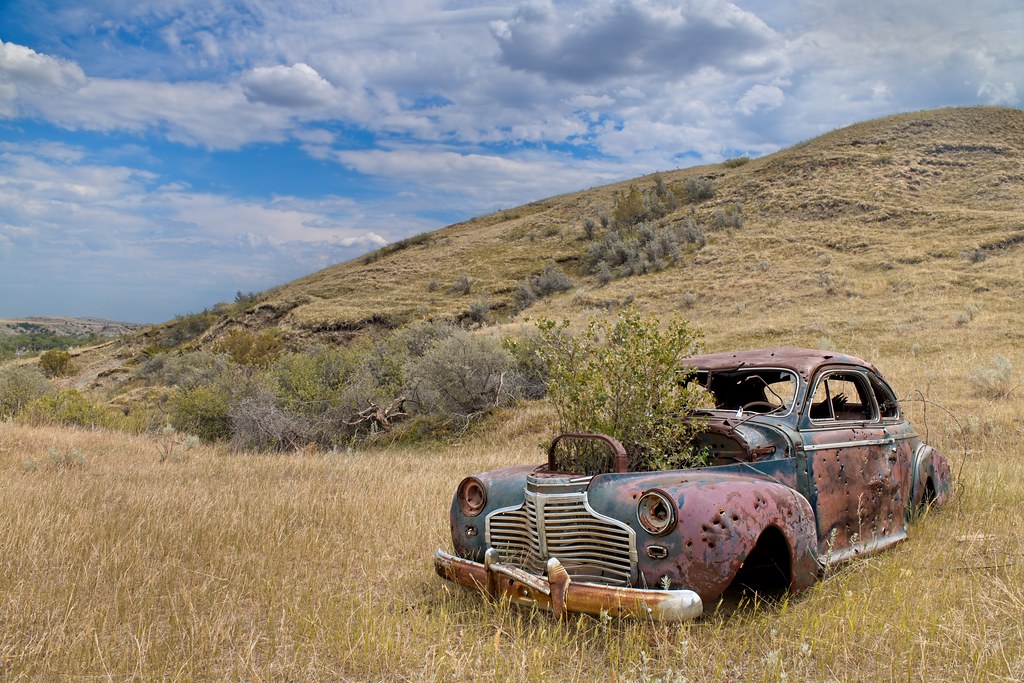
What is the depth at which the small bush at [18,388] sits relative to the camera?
15.8m

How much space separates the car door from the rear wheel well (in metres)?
0.36

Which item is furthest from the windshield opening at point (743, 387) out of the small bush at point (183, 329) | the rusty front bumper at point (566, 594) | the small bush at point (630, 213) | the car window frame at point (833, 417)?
the small bush at point (183, 329)

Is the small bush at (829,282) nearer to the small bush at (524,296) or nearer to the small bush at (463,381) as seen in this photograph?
the small bush at (524,296)

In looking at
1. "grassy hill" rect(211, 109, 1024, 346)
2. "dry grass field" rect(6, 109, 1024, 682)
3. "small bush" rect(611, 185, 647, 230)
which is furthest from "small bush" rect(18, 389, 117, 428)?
"small bush" rect(611, 185, 647, 230)

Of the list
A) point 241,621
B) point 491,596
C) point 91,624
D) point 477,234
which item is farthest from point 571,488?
point 477,234

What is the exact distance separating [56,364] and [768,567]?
162 ft

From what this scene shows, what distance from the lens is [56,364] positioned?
42500 millimetres

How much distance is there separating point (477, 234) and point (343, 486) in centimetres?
5628

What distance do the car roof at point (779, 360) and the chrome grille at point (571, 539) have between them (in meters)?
2.03

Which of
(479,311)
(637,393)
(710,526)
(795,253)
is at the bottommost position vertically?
(710,526)

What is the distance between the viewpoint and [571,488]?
4000mm

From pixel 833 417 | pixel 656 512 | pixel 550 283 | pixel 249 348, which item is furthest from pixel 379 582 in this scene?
pixel 550 283

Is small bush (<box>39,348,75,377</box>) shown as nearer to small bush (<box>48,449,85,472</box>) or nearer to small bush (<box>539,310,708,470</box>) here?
small bush (<box>48,449,85,472</box>)

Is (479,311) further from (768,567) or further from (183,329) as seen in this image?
(768,567)
